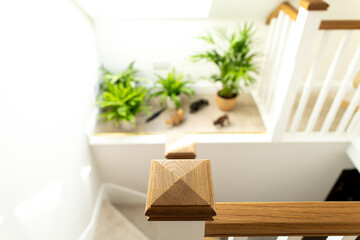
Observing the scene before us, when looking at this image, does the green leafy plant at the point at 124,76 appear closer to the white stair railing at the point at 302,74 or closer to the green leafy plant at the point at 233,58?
the green leafy plant at the point at 233,58

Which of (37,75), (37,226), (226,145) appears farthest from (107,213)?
(37,75)

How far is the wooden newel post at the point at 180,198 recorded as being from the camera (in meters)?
0.54

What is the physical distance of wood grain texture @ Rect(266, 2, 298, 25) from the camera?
1.72m

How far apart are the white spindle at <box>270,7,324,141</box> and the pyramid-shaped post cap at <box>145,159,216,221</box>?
1.35 m

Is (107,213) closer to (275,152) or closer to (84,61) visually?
(84,61)

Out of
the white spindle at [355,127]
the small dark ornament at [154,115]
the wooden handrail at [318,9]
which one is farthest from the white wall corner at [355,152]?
the small dark ornament at [154,115]

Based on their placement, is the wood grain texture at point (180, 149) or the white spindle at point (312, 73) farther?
the white spindle at point (312, 73)

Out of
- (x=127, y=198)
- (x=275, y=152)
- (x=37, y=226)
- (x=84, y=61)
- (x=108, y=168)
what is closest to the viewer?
(x=37, y=226)

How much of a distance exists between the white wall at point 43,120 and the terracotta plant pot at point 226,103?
Answer: 3.93ft

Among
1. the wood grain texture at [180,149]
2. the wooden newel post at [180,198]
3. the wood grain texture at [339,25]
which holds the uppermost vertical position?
the wood grain texture at [339,25]

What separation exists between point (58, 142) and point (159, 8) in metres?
1.32

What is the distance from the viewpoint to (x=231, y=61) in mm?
2207

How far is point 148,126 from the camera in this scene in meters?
2.35

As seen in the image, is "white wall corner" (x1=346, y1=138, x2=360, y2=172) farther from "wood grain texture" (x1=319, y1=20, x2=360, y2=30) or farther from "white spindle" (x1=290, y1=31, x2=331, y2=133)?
"wood grain texture" (x1=319, y1=20, x2=360, y2=30)
